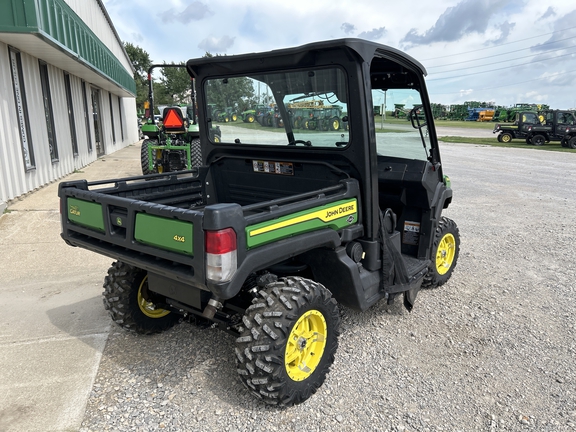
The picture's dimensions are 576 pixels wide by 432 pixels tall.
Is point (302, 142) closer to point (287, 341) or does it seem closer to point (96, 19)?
point (287, 341)

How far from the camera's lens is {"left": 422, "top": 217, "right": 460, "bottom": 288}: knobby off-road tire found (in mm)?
4262

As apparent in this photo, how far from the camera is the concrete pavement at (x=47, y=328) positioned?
2697 mm

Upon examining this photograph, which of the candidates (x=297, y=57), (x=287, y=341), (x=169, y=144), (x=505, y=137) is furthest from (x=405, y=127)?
(x=505, y=137)

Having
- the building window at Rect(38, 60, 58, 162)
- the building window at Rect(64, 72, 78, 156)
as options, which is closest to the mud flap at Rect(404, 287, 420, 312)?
the building window at Rect(38, 60, 58, 162)

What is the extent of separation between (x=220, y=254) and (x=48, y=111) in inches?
393

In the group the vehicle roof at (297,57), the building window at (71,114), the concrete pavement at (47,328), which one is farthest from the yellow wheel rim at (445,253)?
the building window at (71,114)

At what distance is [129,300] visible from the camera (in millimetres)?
3371

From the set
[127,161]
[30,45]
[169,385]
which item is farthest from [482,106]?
[169,385]

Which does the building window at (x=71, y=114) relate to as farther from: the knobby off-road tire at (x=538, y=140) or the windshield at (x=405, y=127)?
the knobby off-road tire at (x=538, y=140)

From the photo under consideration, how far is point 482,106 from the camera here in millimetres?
59656

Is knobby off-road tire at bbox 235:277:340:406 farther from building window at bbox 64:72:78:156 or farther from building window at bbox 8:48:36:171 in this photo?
building window at bbox 64:72:78:156

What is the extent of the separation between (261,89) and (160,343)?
2103mm

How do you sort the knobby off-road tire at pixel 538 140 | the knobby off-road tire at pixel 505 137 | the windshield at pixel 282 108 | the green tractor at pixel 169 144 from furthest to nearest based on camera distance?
the knobby off-road tire at pixel 505 137 → the knobby off-road tire at pixel 538 140 → the green tractor at pixel 169 144 → the windshield at pixel 282 108

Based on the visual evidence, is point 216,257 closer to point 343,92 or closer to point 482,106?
point 343,92
